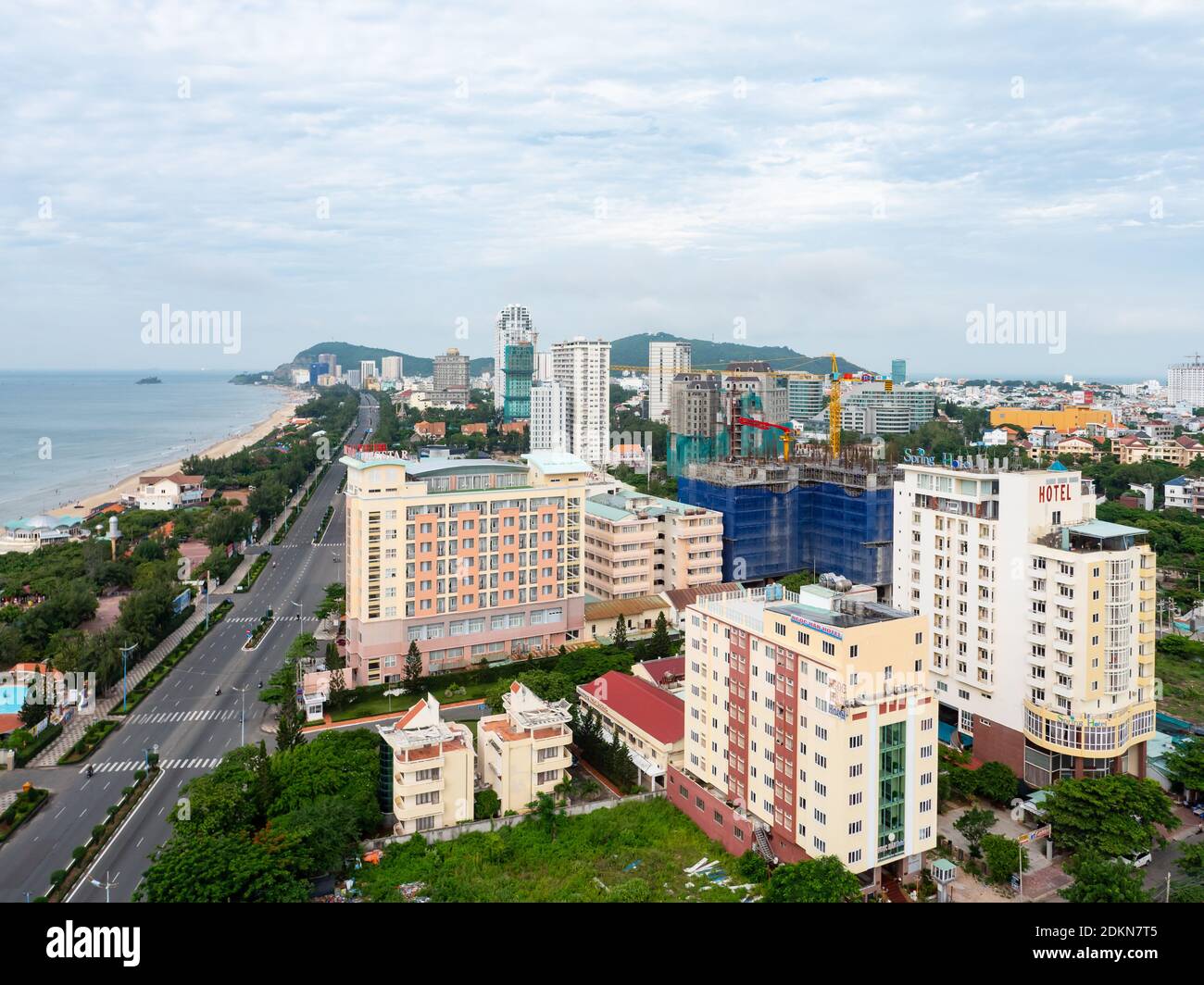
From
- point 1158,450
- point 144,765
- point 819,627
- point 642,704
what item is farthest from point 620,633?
point 1158,450

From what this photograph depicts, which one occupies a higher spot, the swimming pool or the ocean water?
the ocean water

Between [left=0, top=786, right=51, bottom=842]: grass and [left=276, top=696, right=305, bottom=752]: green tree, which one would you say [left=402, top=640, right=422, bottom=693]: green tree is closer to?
[left=276, top=696, right=305, bottom=752]: green tree

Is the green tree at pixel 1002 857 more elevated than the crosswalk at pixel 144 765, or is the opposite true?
the green tree at pixel 1002 857

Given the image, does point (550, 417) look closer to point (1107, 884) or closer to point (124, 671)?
point (124, 671)

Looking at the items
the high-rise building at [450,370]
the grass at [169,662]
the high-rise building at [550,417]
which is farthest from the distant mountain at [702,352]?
the grass at [169,662]

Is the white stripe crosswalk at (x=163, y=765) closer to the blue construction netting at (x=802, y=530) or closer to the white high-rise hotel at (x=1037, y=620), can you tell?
the white high-rise hotel at (x=1037, y=620)

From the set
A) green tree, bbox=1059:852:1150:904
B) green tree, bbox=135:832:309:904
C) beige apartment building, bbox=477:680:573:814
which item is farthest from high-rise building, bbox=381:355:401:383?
green tree, bbox=1059:852:1150:904

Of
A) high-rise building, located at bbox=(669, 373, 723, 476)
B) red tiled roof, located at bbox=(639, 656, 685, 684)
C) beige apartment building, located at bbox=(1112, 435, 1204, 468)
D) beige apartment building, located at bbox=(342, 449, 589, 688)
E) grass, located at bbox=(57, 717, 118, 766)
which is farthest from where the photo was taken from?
beige apartment building, located at bbox=(1112, 435, 1204, 468)

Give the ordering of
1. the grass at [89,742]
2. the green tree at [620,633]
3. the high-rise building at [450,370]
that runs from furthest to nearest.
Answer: the high-rise building at [450,370]
the green tree at [620,633]
the grass at [89,742]
